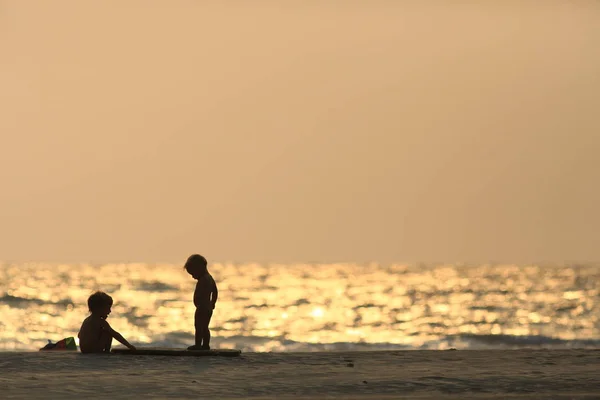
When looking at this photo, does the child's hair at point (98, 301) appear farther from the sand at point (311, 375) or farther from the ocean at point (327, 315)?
the ocean at point (327, 315)

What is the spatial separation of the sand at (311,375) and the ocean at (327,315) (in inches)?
978

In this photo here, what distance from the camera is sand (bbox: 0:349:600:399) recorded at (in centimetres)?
1194

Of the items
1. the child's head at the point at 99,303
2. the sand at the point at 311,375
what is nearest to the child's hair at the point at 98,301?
the child's head at the point at 99,303

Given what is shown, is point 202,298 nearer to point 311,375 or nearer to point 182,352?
point 182,352

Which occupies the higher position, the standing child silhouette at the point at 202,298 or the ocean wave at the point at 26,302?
the ocean wave at the point at 26,302

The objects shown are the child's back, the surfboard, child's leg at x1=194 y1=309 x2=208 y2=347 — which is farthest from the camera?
child's leg at x1=194 y1=309 x2=208 y2=347

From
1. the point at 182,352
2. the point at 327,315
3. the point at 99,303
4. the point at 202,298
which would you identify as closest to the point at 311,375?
the point at 182,352

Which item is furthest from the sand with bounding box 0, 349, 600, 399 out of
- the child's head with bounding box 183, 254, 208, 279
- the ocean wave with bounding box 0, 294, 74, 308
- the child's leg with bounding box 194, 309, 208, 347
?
the ocean wave with bounding box 0, 294, 74, 308

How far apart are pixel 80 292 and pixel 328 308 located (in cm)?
2376

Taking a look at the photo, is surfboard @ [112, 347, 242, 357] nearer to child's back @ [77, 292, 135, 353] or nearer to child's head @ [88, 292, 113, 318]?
child's back @ [77, 292, 135, 353]

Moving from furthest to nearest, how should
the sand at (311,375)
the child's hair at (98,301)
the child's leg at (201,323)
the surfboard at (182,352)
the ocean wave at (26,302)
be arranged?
1. the ocean wave at (26,302)
2. the child's leg at (201,323)
3. the child's hair at (98,301)
4. the surfboard at (182,352)
5. the sand at (311,375)

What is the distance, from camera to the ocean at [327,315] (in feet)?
153

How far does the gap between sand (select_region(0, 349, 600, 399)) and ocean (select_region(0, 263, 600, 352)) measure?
81.5 ft

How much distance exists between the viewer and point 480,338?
47.6 m
